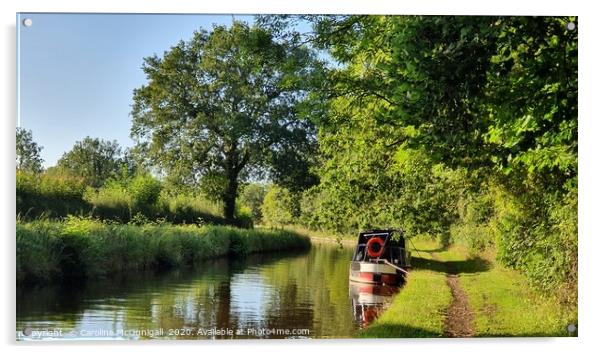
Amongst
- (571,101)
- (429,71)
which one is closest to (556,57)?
(571,101)

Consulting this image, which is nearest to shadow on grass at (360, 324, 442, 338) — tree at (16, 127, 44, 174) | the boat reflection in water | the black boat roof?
the boat reflection in water

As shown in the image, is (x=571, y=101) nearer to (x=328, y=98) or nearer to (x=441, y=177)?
(x=441, y=177)

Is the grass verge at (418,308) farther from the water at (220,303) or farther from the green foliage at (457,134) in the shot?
the green foliage at (457,134)

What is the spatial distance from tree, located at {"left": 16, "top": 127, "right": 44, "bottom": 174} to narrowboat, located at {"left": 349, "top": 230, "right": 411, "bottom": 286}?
3.08 metres

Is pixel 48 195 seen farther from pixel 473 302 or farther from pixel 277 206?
pixel 473 302

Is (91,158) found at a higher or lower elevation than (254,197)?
higher

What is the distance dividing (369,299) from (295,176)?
157cm

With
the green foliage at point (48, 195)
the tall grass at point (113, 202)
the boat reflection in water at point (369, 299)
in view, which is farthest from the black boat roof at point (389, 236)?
the green foliage at point (48, 195)

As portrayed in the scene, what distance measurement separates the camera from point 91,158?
5.84m

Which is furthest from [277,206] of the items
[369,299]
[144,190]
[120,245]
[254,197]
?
[120,245]

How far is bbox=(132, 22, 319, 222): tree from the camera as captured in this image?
6125 mm

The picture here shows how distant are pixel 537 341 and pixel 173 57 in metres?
4.04

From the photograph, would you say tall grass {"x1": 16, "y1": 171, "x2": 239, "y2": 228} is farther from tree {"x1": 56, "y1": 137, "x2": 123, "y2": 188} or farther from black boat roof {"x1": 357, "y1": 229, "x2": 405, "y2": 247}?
black boat roof {"x1": 357, "y1": 229, "x2": 405, "y2": 247}

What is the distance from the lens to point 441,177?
6.83 m
